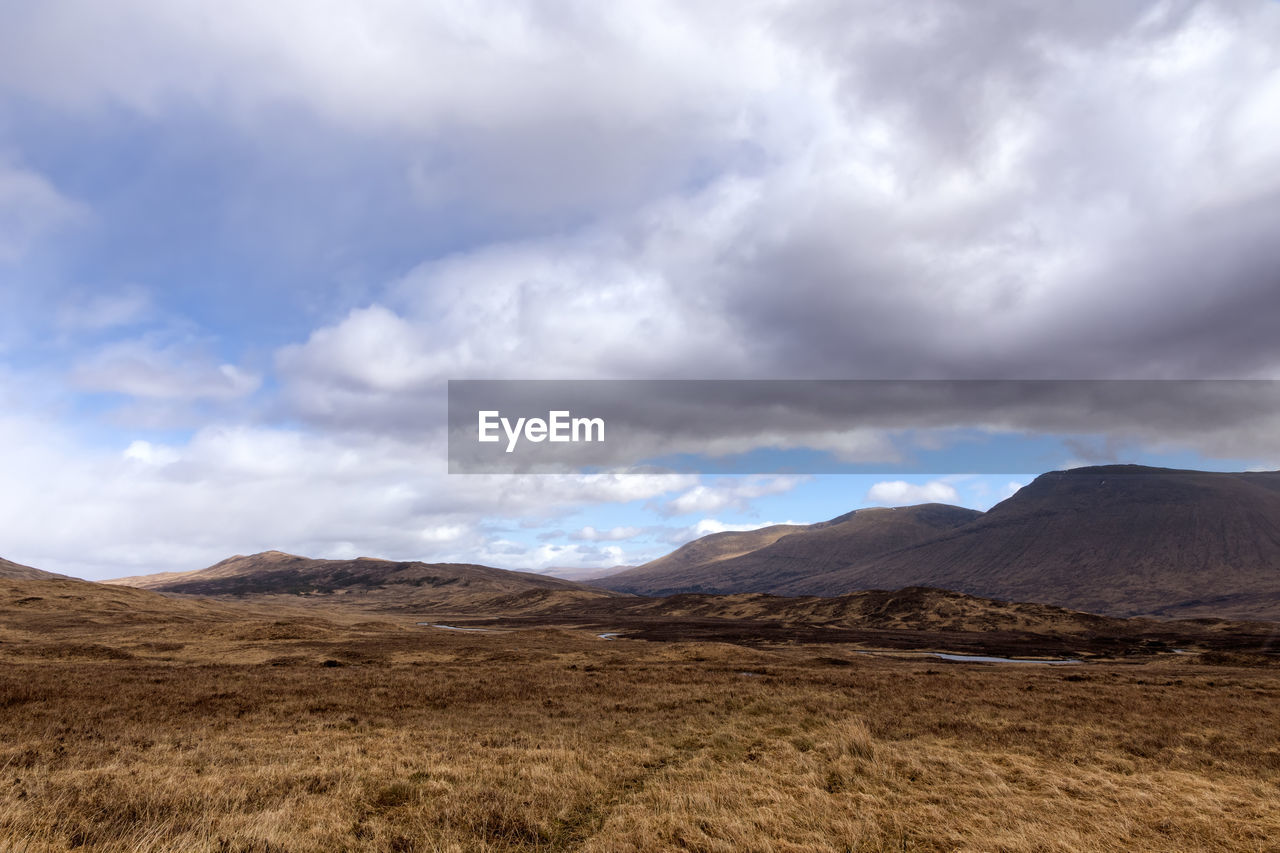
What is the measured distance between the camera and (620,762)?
17016 mm

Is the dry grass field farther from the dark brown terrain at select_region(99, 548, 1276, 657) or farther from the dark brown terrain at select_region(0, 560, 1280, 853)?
the dark brown terrain at select_region(99, 548, 1276, 657)

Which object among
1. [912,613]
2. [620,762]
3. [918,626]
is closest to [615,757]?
[620,762]

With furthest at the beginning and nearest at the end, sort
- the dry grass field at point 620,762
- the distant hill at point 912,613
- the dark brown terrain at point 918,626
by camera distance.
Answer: the distant hill at point 912,613 → the dark brown terrain at point 918,626 → the dry grass field at point 620,762

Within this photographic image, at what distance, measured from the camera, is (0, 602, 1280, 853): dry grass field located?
1162 cm

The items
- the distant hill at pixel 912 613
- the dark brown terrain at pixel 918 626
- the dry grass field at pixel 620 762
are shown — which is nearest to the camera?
the dry grass field at pixel 620 762

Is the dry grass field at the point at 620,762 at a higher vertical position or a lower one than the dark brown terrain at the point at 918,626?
higher

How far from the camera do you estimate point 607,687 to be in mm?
32312

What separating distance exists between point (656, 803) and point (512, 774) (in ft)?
13.5

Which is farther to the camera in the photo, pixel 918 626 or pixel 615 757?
pixel 918 626

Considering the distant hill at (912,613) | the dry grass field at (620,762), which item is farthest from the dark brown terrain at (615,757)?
the distant hill at (912,613)

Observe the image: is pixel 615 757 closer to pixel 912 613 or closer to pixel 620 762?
pixel 620 762

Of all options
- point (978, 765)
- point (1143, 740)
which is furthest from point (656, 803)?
point (1143, 740)

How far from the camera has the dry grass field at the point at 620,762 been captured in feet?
38.1

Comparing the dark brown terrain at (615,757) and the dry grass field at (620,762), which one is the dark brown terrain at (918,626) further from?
the dry grass field at (620,762)
